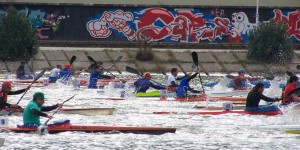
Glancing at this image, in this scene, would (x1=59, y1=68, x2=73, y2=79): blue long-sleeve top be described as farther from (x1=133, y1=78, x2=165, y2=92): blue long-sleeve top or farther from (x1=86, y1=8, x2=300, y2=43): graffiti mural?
(x1=86, y1=8, x2=300, y2=43): graffiti mural

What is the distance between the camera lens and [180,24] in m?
68.4

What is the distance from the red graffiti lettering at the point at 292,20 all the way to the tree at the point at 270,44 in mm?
6933

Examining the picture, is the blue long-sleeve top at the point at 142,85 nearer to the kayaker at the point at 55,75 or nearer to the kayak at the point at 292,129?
the kayaker at the point at 55,75

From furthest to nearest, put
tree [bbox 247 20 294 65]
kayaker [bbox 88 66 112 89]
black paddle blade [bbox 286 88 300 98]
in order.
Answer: tree [bbox 247 20 294 65], kayaker [bbox 88 66 112 89], black paddle blade [bbox 286 88 300 98]

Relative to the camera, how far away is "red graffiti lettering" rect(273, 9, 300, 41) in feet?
226

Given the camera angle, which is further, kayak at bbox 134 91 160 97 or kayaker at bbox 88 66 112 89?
kayaker at bbox 88 66 112 89

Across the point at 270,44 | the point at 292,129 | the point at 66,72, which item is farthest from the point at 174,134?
the point at 270,44

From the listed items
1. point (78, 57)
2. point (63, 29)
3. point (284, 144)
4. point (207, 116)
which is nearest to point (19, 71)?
point (78, 57)

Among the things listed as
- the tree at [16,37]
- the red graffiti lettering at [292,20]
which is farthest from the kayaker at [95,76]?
the red graffiti lettering at [292,20]

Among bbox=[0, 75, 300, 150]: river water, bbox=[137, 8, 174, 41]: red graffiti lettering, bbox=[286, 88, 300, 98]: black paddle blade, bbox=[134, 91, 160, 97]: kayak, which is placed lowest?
bbox=[0, 75, 300, 150]: river water

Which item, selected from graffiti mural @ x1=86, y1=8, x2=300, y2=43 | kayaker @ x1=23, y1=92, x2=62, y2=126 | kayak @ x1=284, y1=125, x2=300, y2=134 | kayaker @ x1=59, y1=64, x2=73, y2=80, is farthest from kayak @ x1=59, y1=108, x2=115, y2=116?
graffiti mural @ x1=86, y1=8, x2=300, y2=43

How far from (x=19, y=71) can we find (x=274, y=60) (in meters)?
16.8

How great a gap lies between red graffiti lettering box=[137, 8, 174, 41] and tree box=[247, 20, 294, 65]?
24.7ft

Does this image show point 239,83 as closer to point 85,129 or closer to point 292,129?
point 292,129
